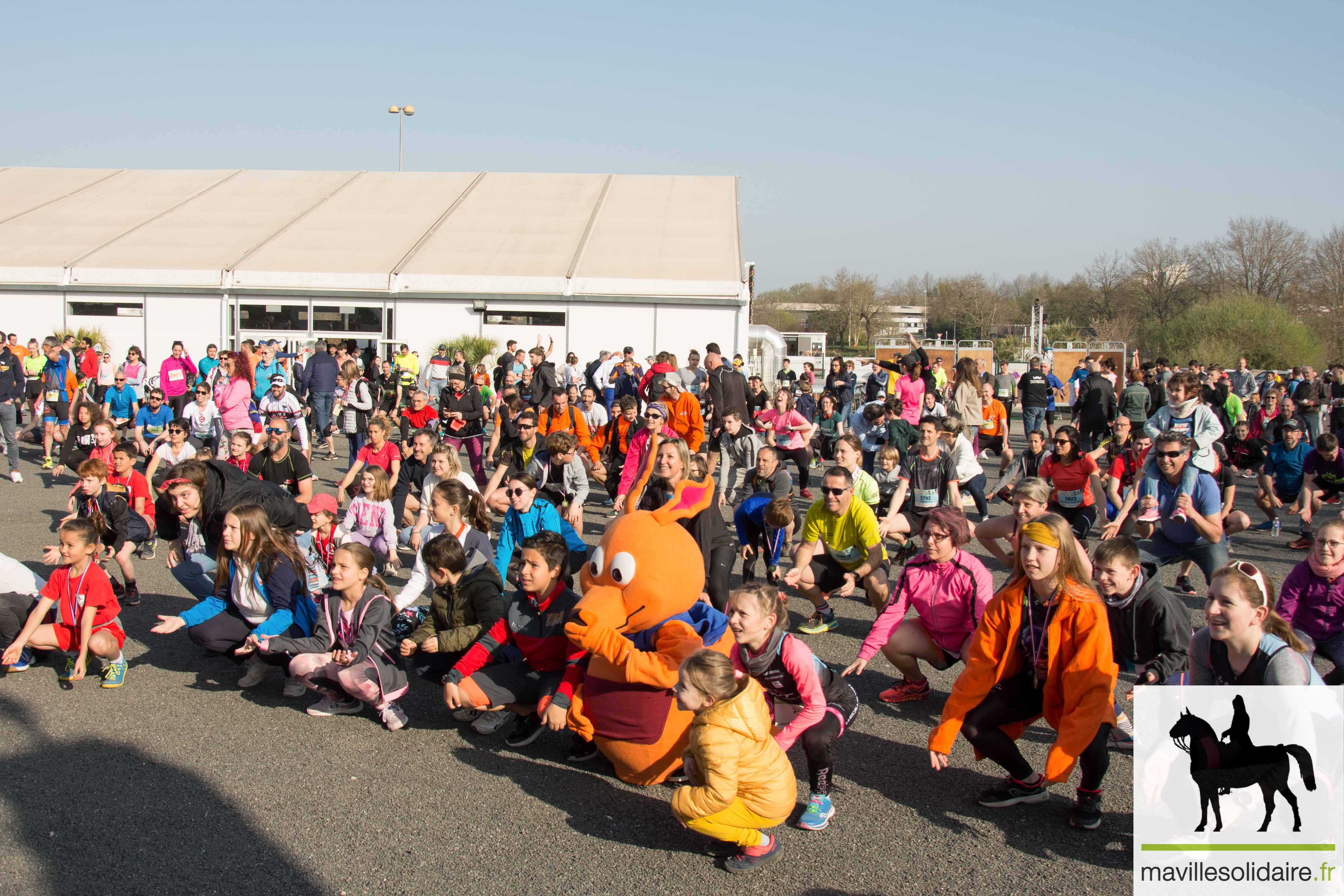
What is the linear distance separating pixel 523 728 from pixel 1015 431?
19.1m

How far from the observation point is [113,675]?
554 centimetres

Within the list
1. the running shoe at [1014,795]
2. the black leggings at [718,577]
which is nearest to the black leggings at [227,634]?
the black leggings at [718,577]

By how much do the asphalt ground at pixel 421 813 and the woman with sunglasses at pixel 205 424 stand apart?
6.95 meters

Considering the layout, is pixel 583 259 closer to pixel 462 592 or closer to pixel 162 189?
pixel 162 189

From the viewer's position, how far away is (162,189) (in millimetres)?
29844

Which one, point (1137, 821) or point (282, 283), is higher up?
point (282, 283)

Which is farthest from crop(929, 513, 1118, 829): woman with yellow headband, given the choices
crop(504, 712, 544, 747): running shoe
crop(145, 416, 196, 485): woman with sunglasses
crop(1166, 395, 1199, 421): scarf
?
crop(145, 416, 196, 485): woman with sunglasses

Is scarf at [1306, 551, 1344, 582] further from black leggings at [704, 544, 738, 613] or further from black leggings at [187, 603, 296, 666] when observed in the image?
black leggings at [187, 603, 296, 666]

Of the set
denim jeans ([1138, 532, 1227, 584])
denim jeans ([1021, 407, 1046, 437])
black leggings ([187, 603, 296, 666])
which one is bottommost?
black leggings ([187, 603, 296, 666])

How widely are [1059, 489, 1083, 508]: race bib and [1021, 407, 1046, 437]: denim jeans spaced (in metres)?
7.88

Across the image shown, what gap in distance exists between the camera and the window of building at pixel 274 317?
24.0m

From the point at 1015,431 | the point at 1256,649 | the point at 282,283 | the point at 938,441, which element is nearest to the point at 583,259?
the point at 282,283

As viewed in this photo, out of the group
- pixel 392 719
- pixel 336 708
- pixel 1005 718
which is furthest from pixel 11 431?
pixel 1005 718

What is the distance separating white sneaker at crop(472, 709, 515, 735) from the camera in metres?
4.89
